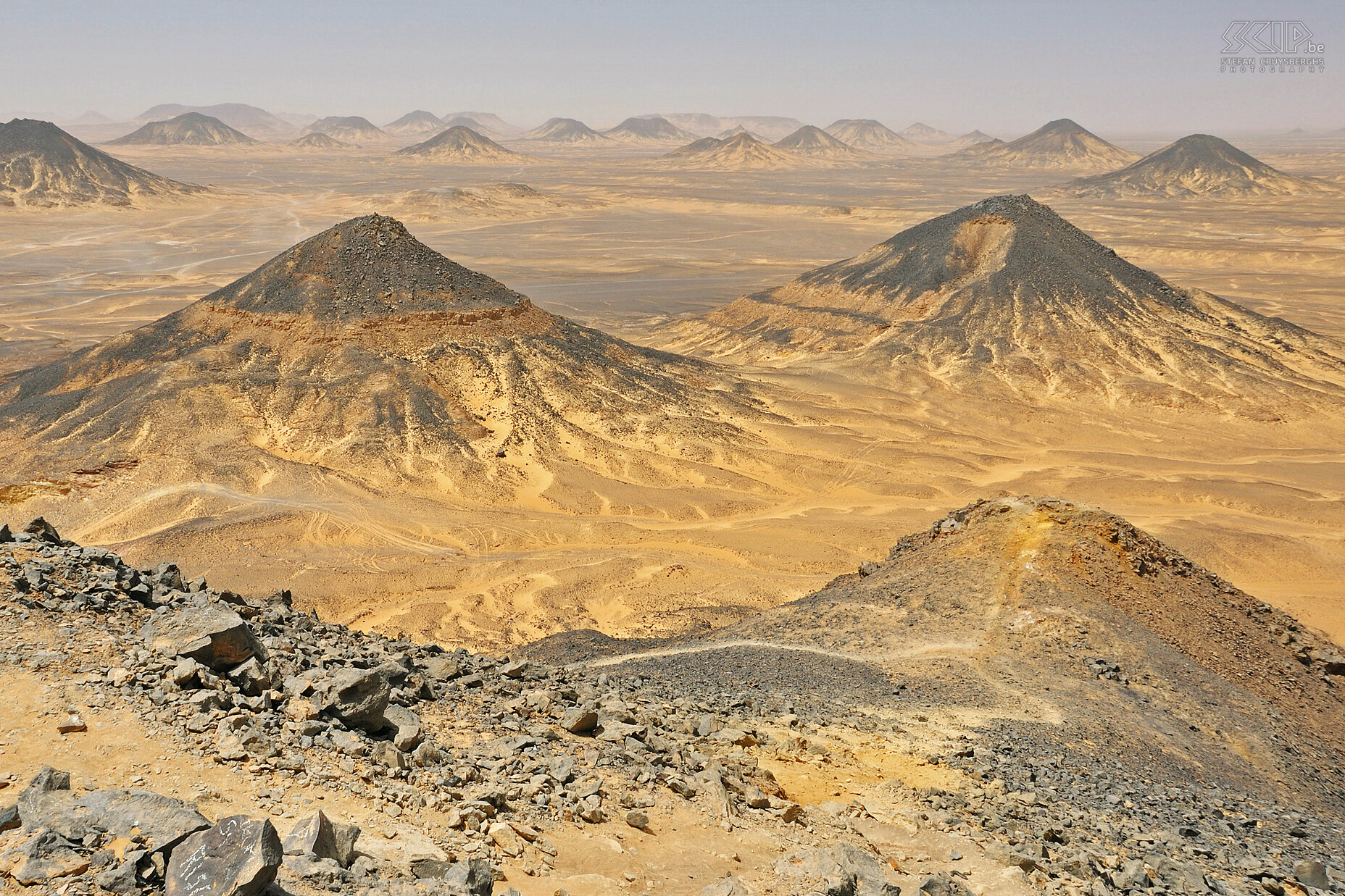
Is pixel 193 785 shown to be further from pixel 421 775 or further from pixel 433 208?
pixel 433 208

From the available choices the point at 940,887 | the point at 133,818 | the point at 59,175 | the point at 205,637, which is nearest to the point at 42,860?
the point at 133,818

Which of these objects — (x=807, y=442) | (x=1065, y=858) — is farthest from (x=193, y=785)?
(x=807, y=442)

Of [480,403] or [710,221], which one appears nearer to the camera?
[480,403]

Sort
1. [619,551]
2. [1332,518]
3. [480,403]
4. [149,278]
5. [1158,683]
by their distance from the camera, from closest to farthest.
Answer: [1158,683]
[619,551]
[1332,518]
[480,403]
[149,278]

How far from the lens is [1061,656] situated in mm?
14258

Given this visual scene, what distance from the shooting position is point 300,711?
7723mm

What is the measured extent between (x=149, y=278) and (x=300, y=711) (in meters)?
77.4

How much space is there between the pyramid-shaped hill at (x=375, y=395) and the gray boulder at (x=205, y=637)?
19132 millimetres

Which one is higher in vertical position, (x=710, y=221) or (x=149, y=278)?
(x=710, y=221)

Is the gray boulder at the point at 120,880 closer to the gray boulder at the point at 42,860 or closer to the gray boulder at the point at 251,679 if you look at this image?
the gray boulder at the point at 42,860

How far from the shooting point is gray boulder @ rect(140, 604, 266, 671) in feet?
25.5

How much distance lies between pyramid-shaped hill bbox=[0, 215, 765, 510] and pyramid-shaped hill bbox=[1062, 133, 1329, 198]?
429 feet

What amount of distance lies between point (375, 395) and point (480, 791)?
83.4 ft

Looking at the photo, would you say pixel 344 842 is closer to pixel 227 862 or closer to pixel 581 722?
pixel 227 862
